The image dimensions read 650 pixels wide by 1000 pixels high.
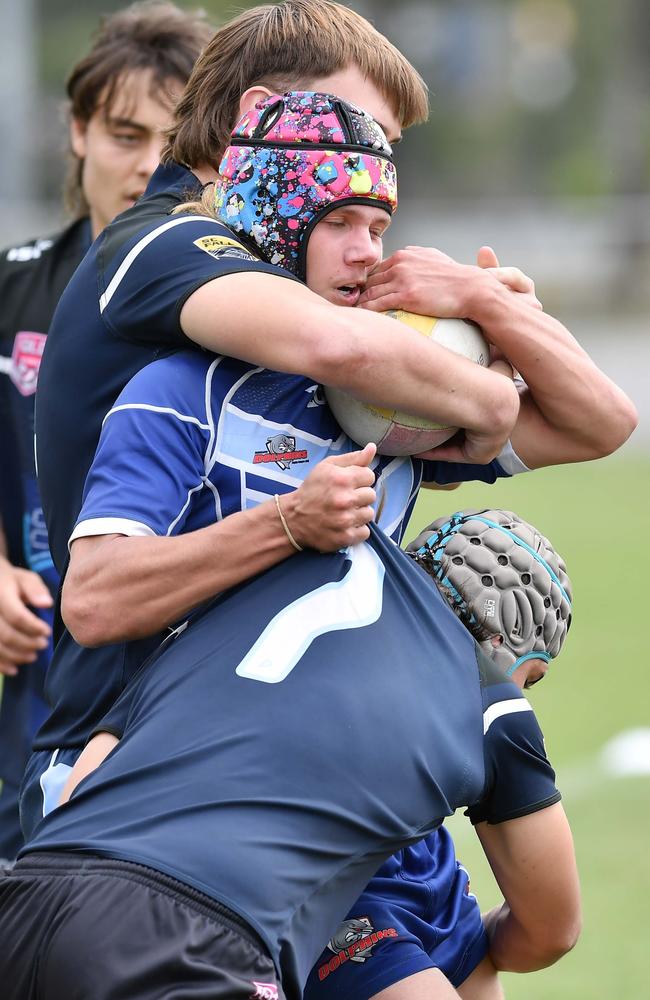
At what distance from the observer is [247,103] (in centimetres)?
332

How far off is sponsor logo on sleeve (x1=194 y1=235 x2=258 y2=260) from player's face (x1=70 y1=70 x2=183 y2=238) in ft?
7.37

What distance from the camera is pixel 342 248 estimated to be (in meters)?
3.28

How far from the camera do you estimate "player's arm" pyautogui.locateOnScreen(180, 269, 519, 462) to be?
9.74ft

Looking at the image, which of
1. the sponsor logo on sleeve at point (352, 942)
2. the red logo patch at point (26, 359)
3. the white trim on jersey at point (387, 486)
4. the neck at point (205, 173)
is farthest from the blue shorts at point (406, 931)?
the red logo patch at point (26, 359)

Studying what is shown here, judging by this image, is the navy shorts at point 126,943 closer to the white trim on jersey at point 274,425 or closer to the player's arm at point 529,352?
the white trim on jersey at point 274,425

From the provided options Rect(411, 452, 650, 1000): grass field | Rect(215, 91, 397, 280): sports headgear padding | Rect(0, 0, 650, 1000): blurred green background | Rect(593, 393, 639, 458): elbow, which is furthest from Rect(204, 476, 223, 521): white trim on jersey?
Rect(411, 452, 650, 1000): grass field

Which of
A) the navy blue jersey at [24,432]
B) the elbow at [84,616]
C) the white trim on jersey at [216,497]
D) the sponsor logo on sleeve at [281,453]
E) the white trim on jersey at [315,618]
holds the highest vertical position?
the sponsor logo on sleeve at [281,453]

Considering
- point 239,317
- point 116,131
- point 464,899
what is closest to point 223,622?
point 239,317

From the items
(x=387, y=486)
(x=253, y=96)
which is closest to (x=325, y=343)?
(x=387, y=486)

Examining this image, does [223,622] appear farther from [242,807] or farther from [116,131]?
[116,131]

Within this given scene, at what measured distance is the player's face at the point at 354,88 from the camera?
3324 millimetres

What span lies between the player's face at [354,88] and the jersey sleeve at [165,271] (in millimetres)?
381

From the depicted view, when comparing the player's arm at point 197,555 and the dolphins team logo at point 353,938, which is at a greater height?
the player's arm at point 197,555

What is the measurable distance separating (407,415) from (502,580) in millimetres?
459
